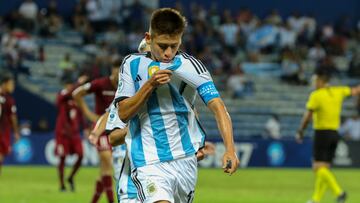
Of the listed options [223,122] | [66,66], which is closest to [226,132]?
[223,122]

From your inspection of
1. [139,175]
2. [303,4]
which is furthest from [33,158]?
[139,175]

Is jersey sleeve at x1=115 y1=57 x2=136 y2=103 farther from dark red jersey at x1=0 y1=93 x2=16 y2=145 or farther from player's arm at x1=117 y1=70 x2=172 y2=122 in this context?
dark red jersey at x1=0 y1=93 x2=16 y2=145

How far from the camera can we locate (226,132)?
695 centimetres

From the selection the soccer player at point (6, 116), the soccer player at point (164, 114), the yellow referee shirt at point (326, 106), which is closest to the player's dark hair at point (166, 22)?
the soccer player at point (164, 114)

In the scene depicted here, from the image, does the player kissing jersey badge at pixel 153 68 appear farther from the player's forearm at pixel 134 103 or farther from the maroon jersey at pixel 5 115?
the maroon jersey at pixel 5 115

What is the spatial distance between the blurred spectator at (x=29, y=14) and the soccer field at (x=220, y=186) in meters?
7.39

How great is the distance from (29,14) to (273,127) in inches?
363

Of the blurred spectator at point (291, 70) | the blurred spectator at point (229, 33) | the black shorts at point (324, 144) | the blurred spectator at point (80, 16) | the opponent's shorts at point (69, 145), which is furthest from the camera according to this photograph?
the blurred spectator at point (229, 33)

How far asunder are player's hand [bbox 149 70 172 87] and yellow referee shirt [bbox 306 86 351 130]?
33.9 feet

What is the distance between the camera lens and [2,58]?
105 feet

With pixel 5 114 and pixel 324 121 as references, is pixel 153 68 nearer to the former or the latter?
pixel 324 121

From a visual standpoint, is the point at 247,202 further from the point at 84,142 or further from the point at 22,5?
the point at 22,5

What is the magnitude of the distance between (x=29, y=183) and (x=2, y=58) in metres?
11.6

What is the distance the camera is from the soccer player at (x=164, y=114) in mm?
7102
